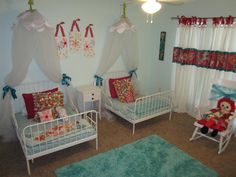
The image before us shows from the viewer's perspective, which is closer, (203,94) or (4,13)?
(4,13)

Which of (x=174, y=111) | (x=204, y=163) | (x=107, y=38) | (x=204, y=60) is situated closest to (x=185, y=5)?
(x=204, y=60)

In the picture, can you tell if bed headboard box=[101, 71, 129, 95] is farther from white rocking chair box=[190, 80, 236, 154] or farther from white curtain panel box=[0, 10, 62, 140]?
white rocking chair box=[190, 80, 236, 154]

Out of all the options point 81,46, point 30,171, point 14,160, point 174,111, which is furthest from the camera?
point 174,111

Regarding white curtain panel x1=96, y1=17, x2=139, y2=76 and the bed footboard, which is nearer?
the bed footboard

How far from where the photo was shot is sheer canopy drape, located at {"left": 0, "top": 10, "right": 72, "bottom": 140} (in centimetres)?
328

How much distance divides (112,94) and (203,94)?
6.61ft

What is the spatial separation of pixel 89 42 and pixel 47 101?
4.99 feet

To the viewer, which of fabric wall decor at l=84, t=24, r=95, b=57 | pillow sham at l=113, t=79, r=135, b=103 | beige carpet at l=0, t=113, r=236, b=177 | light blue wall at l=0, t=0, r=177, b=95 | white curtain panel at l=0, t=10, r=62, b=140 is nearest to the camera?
beige carpet at l=0, t=113, r=236, b=177

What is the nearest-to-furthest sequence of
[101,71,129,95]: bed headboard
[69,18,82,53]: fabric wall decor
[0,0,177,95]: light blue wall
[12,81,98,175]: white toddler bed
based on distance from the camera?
[12,81,98,175]: white toddler bed → [0,0,177,95]: light blue wall → [69,18,82,53]: fabric wall decor → [101,71,129,95]: bed headboard

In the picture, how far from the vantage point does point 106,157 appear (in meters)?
3.21

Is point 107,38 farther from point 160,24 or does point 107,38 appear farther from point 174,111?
point 174,111

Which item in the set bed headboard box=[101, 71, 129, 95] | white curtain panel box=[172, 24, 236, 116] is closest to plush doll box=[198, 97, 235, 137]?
white curtain panel box=[172, 24, 236, 116]

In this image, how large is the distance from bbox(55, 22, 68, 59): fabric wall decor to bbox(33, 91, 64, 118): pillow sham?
0.80 metres

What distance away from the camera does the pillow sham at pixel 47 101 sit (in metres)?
3.51
